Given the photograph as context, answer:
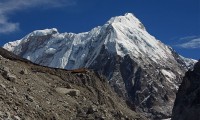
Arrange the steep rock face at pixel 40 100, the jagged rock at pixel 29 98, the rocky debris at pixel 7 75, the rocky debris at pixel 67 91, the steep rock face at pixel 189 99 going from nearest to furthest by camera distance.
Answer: the steep rock face at pixel 40 100 → the jagged rock at pixel 29 98 → the rocky debris at pixel 7 75 → the rocky debris at pixel 67 91 → the steep rock face at pixel 189 99

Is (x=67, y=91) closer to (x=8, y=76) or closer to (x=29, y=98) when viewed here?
(x=8, y=76)

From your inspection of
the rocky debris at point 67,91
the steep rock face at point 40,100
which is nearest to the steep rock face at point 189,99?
the rocky debris at point 67,91

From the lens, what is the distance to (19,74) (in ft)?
153

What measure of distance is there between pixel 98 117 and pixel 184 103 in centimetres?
13381

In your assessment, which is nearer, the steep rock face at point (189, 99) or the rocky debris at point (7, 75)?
the rocky debris at point (7, 75)

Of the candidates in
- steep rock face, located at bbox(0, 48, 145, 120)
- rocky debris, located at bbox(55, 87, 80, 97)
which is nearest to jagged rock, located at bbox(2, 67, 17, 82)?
steep rock face, located at bbox(0, 48, 145, 120)

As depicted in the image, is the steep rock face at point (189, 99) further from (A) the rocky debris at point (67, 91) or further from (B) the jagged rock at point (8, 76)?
Answer: (B) the jagged rock at point (8, 76)

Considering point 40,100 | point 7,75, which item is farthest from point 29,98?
point 7,75

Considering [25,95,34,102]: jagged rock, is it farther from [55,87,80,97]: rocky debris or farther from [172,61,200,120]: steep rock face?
[172,61,200,120]: steep rock face

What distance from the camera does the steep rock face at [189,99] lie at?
151625mm

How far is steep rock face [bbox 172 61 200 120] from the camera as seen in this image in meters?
152

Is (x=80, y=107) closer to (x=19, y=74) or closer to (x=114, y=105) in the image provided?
(x=19, y=74)

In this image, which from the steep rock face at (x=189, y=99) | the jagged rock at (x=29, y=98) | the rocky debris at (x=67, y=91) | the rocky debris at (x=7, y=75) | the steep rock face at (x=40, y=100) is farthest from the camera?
the steep rock face at (x=189, y=99)

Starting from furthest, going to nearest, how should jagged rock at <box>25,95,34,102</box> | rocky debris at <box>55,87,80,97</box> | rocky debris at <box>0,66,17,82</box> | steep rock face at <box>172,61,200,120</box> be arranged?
steep rock face at <box>172,61,200,120</box> < rocky debris at <box>55,87,80,97</box> < rocky debris at <box>0,66,17,82</box> < jagged rock at <box>25,95,34,102</box>
